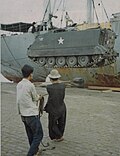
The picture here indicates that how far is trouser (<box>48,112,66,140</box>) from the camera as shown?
21.6 ft

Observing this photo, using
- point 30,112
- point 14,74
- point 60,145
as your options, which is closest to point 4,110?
point 60,145

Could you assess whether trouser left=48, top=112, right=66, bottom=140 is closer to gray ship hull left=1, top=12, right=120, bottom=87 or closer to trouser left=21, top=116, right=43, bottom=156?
trouser left=21, top=116, right=43, bottom=156

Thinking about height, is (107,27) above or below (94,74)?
above

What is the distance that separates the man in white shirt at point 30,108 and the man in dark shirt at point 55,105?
1064 mm

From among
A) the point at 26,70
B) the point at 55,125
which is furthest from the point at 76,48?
the point at 26,70

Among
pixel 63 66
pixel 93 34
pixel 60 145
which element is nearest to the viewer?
pixel 60 145

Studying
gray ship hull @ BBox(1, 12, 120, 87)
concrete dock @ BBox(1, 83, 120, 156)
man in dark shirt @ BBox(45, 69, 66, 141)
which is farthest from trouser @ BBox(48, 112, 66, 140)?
gray ship hull @ BBox(1, 12, 120, 87)

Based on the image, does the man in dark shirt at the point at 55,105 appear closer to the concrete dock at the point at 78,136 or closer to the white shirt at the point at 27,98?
the concrete dock at the point at 78,136

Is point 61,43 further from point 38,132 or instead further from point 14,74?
point 38,132

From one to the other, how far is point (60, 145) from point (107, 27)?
17.9m

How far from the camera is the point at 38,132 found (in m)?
5.33

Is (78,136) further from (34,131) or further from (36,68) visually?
(36,68)

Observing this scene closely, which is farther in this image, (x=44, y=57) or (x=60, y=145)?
(x=44, y=57)

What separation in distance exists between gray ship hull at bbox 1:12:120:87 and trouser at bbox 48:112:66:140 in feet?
54.9
